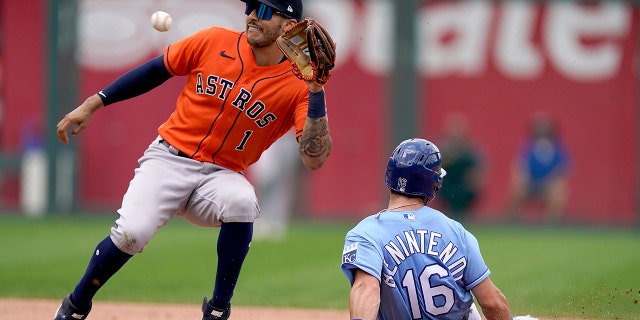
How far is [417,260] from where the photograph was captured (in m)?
4.27

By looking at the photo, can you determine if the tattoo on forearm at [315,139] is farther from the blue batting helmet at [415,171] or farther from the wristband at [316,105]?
the blue batting helmet at [415,171]

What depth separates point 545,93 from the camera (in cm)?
1786

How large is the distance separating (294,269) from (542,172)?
25.8ft

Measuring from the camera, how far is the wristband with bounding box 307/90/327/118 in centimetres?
483

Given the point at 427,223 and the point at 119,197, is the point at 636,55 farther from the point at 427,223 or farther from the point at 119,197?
the point at 427,223

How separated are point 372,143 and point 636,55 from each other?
4.81 metres

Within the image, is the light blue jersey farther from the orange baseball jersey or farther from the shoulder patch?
the orange baseball jersey

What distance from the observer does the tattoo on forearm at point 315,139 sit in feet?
16.0

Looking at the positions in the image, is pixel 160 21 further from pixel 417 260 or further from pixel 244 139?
pixel 417 260

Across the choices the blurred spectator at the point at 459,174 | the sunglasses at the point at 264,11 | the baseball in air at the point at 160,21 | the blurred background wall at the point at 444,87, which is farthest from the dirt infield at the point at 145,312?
the blurred background wall at the point at 444,87

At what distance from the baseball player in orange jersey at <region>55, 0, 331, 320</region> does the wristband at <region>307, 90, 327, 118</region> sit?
0.23m

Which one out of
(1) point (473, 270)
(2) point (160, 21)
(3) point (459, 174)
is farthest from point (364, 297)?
(3) point (459, 174)

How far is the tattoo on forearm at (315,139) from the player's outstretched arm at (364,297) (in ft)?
2.92

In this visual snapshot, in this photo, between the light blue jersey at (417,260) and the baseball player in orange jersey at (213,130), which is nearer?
the light blue jersey at (417,260)
